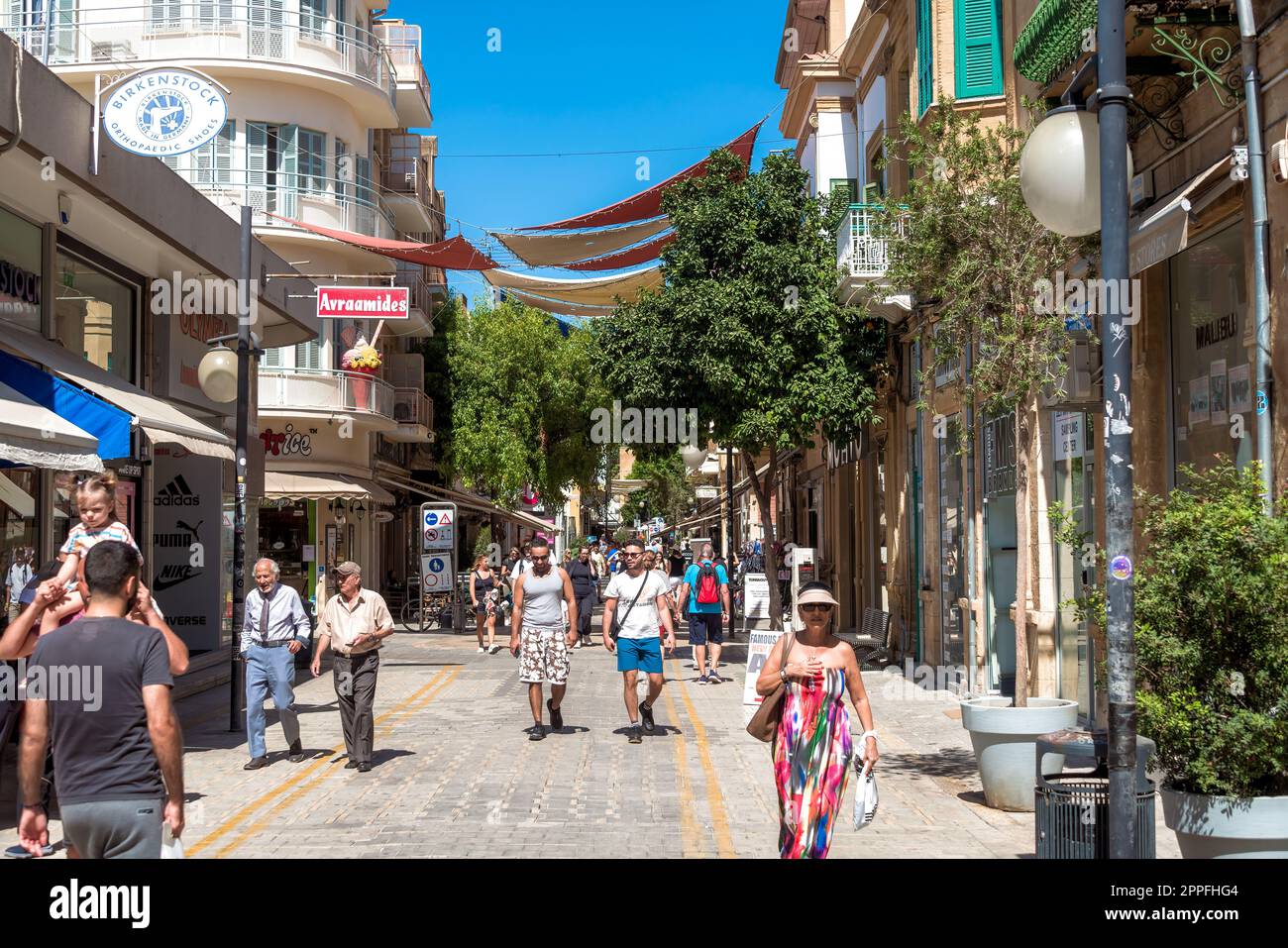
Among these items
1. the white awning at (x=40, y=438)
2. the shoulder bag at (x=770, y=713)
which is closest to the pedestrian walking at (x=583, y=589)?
the white awning at (x=40, y=438)

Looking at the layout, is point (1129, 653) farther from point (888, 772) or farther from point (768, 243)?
point (768, 243)

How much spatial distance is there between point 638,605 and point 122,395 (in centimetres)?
580

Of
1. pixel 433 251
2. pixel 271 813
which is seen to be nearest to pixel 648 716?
pixel 271 813

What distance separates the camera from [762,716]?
646 cm

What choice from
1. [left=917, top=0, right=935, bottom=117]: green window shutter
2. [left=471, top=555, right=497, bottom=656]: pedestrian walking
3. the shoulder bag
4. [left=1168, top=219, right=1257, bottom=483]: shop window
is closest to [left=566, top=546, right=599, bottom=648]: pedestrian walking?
[left=471, top=555, right=497, bottom=656]: pedestrian walking

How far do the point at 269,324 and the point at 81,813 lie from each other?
58.5 ft

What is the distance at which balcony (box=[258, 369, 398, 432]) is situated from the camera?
100ft

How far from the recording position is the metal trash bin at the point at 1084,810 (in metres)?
5.98

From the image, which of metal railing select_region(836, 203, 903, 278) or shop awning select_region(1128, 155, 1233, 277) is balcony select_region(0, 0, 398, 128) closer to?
metal railing select_region(836, 203, 903, 278)

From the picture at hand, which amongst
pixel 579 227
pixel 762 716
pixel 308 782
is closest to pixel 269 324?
pixel 579 227

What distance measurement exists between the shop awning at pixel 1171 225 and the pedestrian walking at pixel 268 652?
736 centimetres

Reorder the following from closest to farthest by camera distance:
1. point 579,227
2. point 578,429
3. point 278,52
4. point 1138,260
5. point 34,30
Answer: point 1138,260 < point 579,227 < point 34,30 < point 278,52 < point 578,429

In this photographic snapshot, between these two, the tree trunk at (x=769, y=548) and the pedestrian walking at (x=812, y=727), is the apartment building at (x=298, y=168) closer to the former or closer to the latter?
the tree trunk at (x=769, y=548)

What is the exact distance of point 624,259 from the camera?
25156 mm
